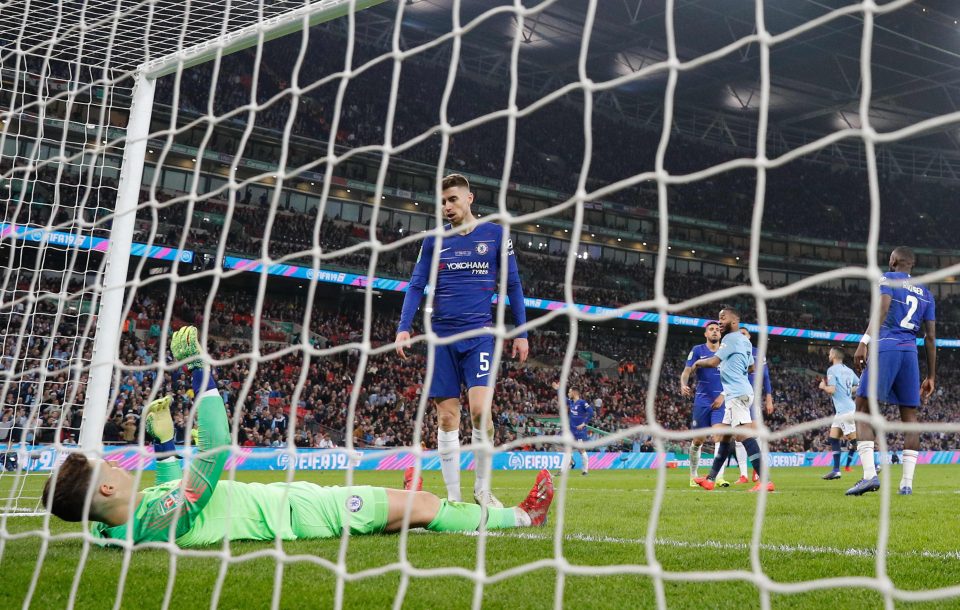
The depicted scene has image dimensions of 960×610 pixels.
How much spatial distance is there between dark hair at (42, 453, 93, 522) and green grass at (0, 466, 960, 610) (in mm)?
191

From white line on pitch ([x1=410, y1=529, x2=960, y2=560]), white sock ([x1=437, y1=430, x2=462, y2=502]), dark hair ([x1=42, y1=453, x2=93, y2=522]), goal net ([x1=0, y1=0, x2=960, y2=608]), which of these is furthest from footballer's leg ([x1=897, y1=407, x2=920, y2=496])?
dark hair ([x1=42, y1=453, x2=93, y2=522])

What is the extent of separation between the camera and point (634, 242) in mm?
35312

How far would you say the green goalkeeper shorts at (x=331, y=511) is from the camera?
3.78 metres

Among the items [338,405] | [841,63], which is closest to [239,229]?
[338,405]

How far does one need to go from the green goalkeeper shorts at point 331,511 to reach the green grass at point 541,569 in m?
0.08

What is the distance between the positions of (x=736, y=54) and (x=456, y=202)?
30.1 meters

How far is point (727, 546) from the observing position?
369 cm

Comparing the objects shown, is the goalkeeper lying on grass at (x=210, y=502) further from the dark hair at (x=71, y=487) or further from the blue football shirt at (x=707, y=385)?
the blue football shirt at (x=707, y=385)

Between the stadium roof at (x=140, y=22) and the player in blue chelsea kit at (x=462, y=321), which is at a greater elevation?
the stadium roof at (x=140, y=22)

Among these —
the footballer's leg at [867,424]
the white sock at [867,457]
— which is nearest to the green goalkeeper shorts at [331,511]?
the footballer's leg at [867,424]

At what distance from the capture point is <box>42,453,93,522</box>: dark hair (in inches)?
127

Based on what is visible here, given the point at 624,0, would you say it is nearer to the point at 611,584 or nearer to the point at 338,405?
the point at 338,405

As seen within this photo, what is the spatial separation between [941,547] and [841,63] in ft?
104

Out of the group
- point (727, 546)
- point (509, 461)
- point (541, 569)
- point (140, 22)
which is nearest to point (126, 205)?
point (140, 22)
